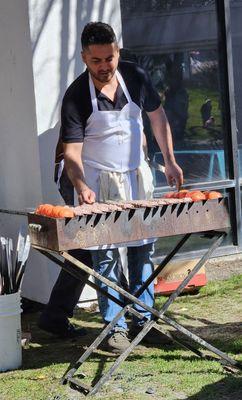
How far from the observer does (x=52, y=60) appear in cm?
654

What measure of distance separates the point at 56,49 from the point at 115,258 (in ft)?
5.93

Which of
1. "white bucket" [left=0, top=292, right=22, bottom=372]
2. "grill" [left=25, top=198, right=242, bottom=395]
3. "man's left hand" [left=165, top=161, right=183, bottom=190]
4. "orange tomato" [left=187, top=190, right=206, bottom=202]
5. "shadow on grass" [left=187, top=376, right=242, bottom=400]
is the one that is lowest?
"shadow on grass" [left=187, top=376, right=242, bottom=400]

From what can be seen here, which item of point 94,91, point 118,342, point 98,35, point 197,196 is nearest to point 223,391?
point 118,342

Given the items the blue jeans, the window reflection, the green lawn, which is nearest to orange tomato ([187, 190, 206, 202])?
the blue jeans

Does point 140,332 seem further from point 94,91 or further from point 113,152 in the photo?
point 94,91

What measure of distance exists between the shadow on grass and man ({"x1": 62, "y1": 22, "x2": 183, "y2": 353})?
0.64 m

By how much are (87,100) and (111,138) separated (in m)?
0.29

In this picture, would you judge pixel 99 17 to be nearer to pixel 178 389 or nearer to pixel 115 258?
pixel 115 258

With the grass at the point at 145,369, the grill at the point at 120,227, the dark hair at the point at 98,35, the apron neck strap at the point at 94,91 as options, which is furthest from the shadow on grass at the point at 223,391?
the dark hair at the point at 98,35

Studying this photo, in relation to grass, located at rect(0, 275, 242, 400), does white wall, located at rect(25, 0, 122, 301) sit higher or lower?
higher

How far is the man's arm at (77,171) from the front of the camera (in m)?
5.15

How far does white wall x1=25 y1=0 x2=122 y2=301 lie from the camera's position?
6.47m

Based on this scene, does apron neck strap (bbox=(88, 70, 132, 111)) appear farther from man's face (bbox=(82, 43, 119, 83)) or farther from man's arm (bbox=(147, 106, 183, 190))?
man's arm (bbox=(147, 106, 183, 190))

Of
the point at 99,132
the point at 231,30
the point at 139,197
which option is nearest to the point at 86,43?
the point at 99,132
